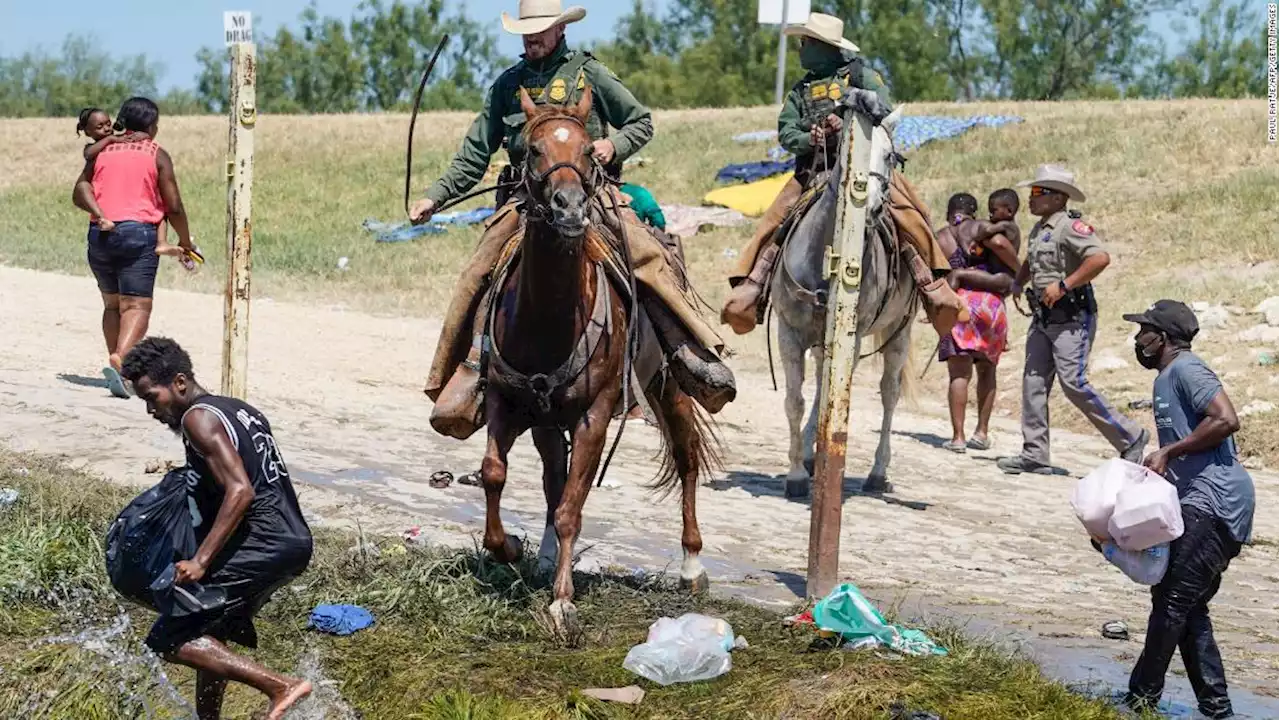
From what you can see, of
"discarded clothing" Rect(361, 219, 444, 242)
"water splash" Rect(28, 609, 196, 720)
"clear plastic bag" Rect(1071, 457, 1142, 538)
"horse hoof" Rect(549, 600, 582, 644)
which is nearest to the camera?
"water splash" Rect(28, 609, 196, 720)

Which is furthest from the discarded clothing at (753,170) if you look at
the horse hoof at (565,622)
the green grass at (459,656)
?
the horse hoof at (565,622)

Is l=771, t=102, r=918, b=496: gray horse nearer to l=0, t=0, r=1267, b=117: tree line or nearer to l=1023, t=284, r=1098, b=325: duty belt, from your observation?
l=1023, t=284, r=1098, b=325: duty belt

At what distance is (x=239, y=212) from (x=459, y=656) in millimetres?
3113

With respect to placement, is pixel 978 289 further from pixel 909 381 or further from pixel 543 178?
pixel 543 178

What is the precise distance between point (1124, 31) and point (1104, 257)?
59.8 m

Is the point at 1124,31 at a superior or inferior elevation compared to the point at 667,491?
superior

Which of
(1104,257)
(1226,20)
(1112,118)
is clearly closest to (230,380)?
(1104,257)

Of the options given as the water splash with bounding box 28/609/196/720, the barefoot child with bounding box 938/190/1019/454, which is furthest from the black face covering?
the barefoot child with bounding box 938/190/1019/454

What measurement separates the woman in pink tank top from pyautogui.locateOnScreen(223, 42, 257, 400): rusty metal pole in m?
3.68

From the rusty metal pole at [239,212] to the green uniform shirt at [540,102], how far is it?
1034mm

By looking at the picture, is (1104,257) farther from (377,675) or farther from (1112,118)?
(1112,118)

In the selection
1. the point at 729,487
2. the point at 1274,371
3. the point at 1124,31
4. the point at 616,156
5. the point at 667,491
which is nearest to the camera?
the point at 616,156

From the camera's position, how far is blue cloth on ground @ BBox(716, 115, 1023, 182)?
29.5 m

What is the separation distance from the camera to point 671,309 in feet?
28.9
